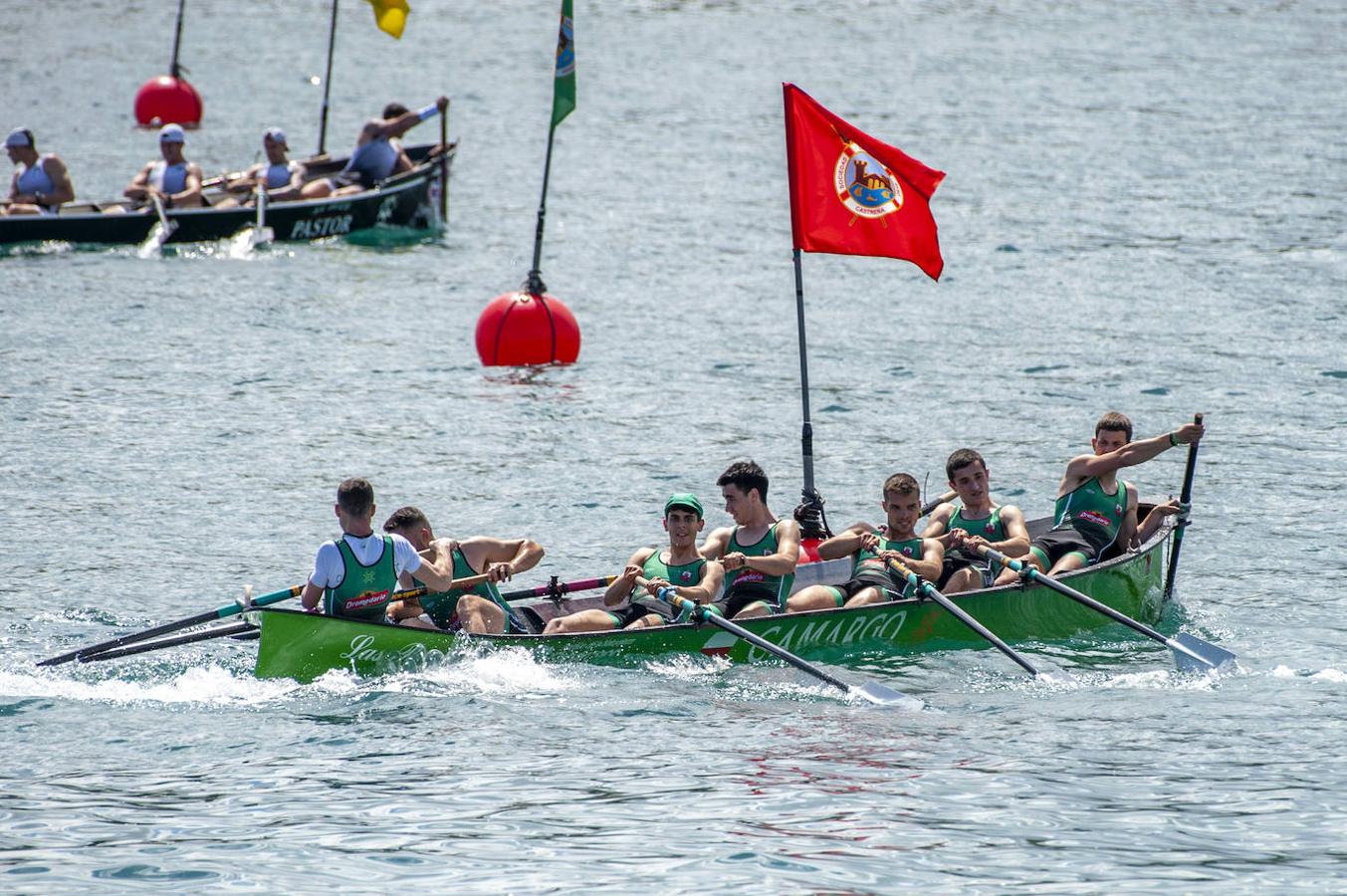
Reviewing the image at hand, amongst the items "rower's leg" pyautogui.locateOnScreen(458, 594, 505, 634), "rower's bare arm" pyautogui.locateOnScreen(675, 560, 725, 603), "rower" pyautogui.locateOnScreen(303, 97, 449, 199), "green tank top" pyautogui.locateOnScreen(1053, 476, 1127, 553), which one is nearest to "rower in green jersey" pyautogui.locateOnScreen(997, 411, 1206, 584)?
"green tank top" pyautogui.locateOnScreen(1053, 476, 1127, 553)

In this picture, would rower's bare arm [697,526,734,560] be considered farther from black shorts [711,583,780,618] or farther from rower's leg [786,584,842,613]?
rower's leg [786,584,842,613]

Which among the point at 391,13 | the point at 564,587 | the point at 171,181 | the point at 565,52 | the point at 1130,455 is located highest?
the point at 391,13

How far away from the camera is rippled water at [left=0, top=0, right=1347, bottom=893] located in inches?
401

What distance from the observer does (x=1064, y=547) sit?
14.6 meters

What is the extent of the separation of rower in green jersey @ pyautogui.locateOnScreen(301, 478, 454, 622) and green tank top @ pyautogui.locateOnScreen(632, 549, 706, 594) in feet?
5.99

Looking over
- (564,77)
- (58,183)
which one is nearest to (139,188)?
(58,183)

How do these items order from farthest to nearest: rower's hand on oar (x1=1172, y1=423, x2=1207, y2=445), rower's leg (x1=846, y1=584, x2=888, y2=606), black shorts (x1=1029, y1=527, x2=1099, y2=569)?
1. black shorts (x1=1029, y1=527, x2=1099, y2=569)
2. rower's hand on oar (x1=1172, y1=423, x2=1207, y2=445)
3. rower's leg (x1=846, y1=584, x2=888, y2=606)

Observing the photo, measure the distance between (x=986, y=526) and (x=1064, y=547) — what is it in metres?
0.76

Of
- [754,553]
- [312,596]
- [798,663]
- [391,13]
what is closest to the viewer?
[312,596]

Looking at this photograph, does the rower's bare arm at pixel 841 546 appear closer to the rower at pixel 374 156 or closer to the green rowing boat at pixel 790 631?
the green rowing boat at pixel 790 631

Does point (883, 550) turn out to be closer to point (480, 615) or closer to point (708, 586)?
point (708, 586)

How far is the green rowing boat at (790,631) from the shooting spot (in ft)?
40.0

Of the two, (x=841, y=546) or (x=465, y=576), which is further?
(x=841, y=546)

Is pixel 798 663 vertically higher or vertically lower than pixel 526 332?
lower
